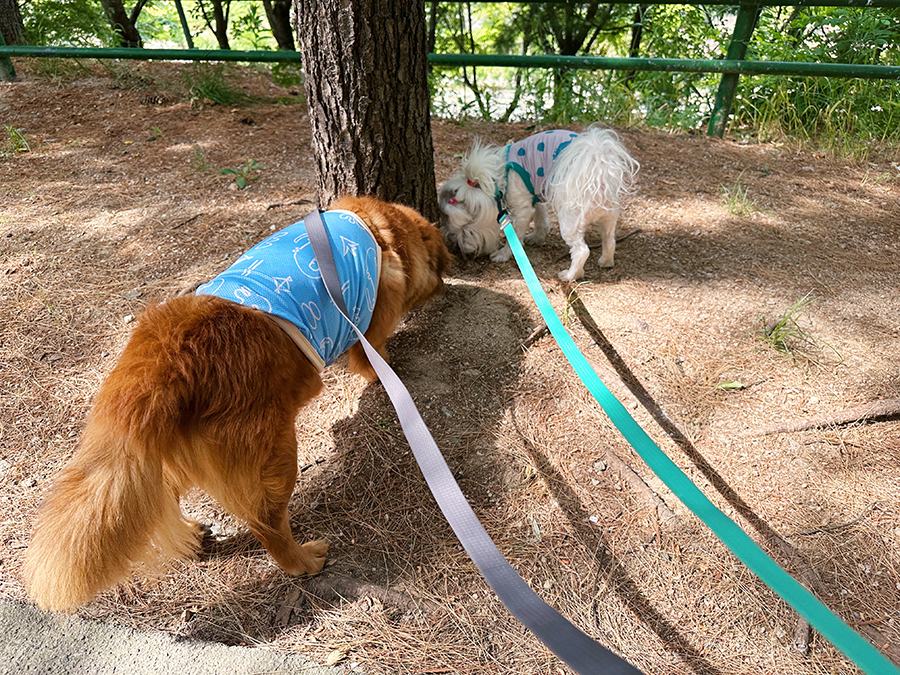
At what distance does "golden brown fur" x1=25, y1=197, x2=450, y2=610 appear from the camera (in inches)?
Answer: 55.4

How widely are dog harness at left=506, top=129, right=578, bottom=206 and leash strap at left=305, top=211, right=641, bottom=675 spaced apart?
2250 millimetres

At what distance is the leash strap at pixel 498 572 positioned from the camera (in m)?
0.99

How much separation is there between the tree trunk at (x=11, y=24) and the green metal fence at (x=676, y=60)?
0.64 metres

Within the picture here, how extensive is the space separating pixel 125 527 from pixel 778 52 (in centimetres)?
694

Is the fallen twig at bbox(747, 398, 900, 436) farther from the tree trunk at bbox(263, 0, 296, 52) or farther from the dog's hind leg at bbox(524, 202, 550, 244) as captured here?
the tree trunk at bbox(263, 0, 296, 52)

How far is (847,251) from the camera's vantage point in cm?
351

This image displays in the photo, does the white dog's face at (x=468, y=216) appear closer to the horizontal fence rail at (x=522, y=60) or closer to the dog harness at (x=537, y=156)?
the dog harness at (x=537, y=156)

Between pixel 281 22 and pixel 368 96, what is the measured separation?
6.58 meters

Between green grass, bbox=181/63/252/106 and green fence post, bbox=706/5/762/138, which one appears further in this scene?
green grass, bbox=181/63/252/106

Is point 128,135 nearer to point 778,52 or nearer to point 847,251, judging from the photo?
point 847,251

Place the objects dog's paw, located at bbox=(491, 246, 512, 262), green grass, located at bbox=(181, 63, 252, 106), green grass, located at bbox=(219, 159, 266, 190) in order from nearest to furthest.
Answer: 1. dog's paw, located at bbox=(491, 246, 512, 262)
2. green grass, located at bbox=(219, 159, 266, 190)
3. green grass, located at bbox=(181, 63, 252, 106)

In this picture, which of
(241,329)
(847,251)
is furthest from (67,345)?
(847,251)

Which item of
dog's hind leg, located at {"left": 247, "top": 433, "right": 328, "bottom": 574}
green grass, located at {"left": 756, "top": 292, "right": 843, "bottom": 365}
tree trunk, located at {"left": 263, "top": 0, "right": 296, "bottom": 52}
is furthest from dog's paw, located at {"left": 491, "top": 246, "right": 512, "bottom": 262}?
tree trunk, located at {"left": 263, "top": 0, "right": 296, "bottom": 52}

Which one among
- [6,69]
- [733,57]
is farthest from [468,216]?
[6,69]
